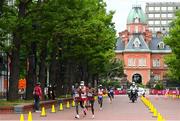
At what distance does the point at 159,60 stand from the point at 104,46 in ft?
350

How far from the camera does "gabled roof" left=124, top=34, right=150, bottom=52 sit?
6314 inches

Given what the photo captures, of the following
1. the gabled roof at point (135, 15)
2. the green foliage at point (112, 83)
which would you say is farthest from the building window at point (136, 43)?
the green foliage at point (112, 83)

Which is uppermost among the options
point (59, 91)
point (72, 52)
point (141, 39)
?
point (141, 39)

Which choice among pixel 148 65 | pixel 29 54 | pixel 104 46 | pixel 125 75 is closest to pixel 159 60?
pixel 148 65

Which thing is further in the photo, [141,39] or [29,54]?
[141,39]

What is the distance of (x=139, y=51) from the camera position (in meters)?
160

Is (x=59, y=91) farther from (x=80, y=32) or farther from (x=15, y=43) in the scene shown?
(x=15, y=43)

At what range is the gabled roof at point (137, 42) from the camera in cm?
16038

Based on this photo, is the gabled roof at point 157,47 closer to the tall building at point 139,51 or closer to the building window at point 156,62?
the tall building at point 139,51

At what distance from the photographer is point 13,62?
36.7 meters

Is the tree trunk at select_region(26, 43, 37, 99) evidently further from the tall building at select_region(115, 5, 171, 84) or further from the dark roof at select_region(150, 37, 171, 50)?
the dark roof at select_region(150, 37, 171, 50)

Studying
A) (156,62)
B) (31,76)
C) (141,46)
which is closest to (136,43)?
(141,46)

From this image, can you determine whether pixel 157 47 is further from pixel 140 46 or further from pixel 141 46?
pixel 140 46

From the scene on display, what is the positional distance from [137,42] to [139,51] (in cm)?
270
